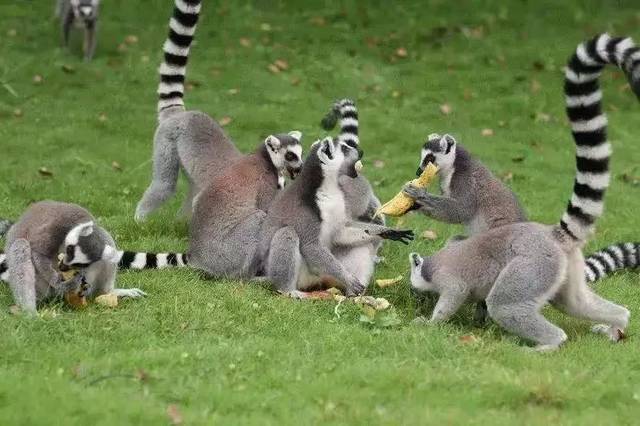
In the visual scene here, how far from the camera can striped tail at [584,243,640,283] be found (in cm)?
821

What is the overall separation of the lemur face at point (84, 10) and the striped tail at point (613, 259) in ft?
35.3

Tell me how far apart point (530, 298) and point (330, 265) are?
1.73 m

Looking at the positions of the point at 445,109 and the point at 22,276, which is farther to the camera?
the point at 445,109

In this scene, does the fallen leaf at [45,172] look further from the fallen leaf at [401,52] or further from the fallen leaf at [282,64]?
the fallen leaf at [401,52]

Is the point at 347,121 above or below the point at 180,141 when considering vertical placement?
above

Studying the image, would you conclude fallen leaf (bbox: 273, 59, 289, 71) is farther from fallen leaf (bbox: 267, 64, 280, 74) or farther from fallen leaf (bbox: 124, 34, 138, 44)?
fallen leaf (bbox: 124, 34, 138, 44)

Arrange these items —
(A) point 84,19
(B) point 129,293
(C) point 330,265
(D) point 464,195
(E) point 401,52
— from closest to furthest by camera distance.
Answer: (B) point 129,293 < (C) point 330,265 < (D) point 464,195 < (A) point 84,19 < (E) point 401,52

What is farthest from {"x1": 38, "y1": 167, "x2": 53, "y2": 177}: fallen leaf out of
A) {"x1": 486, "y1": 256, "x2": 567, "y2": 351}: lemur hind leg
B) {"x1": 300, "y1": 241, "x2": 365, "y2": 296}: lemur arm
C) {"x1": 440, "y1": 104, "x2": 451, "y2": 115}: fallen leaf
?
{"x1": 486, "y1": 256, "x2": 567, "y2": 351}: lemur hind leg

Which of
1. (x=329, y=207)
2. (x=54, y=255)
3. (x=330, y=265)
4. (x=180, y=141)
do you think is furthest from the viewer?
(x=180, y=141)

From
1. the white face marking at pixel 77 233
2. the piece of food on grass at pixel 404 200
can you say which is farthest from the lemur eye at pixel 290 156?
the white face marking at pixel 77 233

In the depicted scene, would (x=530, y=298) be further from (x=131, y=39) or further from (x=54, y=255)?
(x=131, y=39)

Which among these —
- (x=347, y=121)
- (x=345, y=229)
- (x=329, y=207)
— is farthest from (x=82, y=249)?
(x=347, y=121)

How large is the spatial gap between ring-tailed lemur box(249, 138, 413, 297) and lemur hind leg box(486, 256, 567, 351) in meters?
1.43

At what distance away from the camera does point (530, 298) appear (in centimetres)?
629
